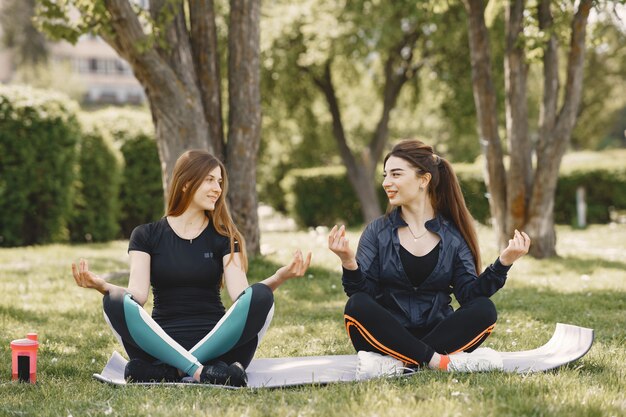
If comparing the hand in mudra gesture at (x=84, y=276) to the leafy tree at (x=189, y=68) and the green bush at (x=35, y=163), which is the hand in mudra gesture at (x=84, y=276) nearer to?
the leafy tree at (x=189, y=68)

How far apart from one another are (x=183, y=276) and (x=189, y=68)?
440cm

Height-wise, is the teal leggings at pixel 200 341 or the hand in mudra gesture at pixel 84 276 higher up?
the hand in mudra gesture at pixel 84 276

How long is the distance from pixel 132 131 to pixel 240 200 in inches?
263

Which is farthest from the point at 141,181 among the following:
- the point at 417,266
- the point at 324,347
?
the point at 417,266

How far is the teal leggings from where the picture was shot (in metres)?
4.07

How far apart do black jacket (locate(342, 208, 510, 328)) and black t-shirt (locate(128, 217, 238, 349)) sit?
2.76ft

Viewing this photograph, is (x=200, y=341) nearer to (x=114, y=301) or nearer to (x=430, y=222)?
(x=114, y=301)

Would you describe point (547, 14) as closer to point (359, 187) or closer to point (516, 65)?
point (516, 65)

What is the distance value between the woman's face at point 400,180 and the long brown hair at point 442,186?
4cm

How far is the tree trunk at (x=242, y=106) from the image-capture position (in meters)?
8.91

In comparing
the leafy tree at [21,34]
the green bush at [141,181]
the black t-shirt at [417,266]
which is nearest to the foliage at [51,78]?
the leafy tree at [21,34]

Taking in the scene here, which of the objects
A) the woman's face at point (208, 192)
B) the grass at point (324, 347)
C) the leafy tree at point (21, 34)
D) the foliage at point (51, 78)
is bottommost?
the grass at point (324, 347)

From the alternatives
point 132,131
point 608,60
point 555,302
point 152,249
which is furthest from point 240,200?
point 608,60

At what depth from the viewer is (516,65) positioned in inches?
381
